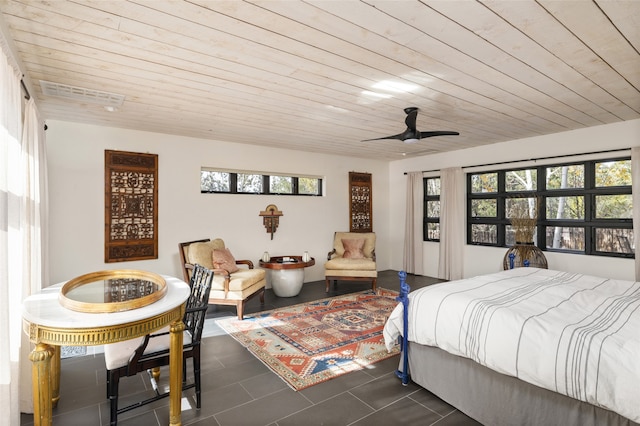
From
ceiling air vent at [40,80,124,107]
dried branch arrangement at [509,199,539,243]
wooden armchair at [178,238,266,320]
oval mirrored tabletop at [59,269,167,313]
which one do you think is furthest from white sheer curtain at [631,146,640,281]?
ceiling air vent at [40,80,124,107]

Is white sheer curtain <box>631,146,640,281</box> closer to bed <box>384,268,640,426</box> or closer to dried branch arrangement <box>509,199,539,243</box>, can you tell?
dried branch arrangement <box>509,199,539,243</box>

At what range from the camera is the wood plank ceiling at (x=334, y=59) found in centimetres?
187

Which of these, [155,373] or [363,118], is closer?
[155,373]

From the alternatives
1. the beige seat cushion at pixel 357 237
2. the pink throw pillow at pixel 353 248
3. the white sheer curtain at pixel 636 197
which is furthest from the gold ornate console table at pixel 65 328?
the white sheer curtain at pixel 636 197

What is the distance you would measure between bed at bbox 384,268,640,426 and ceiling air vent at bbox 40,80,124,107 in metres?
3.18

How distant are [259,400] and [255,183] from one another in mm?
3756

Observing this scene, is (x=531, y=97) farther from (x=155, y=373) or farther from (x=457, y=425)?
(x=155, y=373)

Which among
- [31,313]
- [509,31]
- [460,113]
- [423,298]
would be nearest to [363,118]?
[460,113]

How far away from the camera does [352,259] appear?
5.79 metres

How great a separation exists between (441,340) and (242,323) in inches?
96.6

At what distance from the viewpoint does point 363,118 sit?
3932 mm

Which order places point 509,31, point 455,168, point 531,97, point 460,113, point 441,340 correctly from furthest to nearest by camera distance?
1. point 455,168
2. point 460,113
3. point 531,97
4. point 441,340
5. point 509,31

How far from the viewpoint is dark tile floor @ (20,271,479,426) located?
86.4 inches

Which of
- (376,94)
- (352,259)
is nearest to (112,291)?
(376,94)
